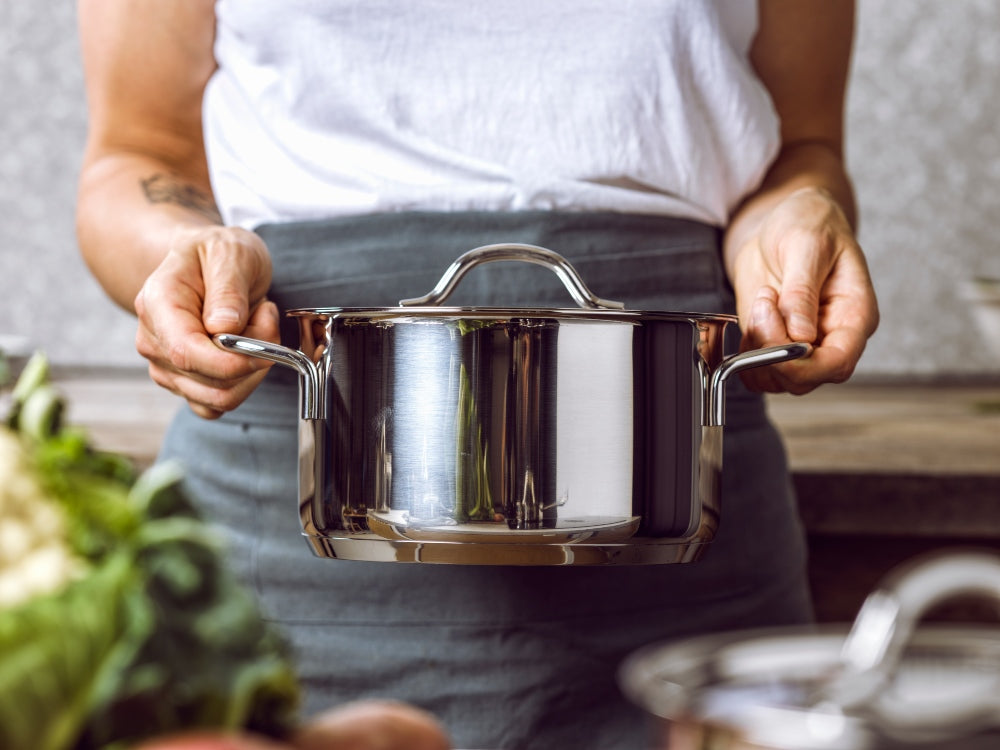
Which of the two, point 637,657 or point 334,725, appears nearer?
point 334,725

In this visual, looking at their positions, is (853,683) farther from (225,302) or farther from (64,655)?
(225,302)

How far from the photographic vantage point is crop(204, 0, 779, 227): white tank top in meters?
0.62

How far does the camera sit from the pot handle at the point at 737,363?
42 centimetres

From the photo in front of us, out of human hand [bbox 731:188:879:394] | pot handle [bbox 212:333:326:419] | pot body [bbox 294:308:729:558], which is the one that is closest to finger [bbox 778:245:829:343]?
human hand [bbox 731:188:879:394]

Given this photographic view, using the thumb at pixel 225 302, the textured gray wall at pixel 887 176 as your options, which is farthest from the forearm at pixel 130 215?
the textured gray wall at pixel 887 176

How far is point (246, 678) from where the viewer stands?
0.18m

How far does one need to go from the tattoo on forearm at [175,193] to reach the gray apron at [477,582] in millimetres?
79

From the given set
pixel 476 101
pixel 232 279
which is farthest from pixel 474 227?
pixel 232 279

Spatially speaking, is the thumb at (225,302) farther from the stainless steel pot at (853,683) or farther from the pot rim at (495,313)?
the stainless steel pot at (853,683)

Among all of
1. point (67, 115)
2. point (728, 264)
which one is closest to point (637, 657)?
point (728, 264)

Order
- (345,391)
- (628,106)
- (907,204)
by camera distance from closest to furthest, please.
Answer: (345,391) < (628,106) < (907,204)

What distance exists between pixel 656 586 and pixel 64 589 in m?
0.50

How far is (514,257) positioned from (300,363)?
3.9 inches

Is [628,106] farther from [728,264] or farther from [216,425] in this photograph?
[216,425]
